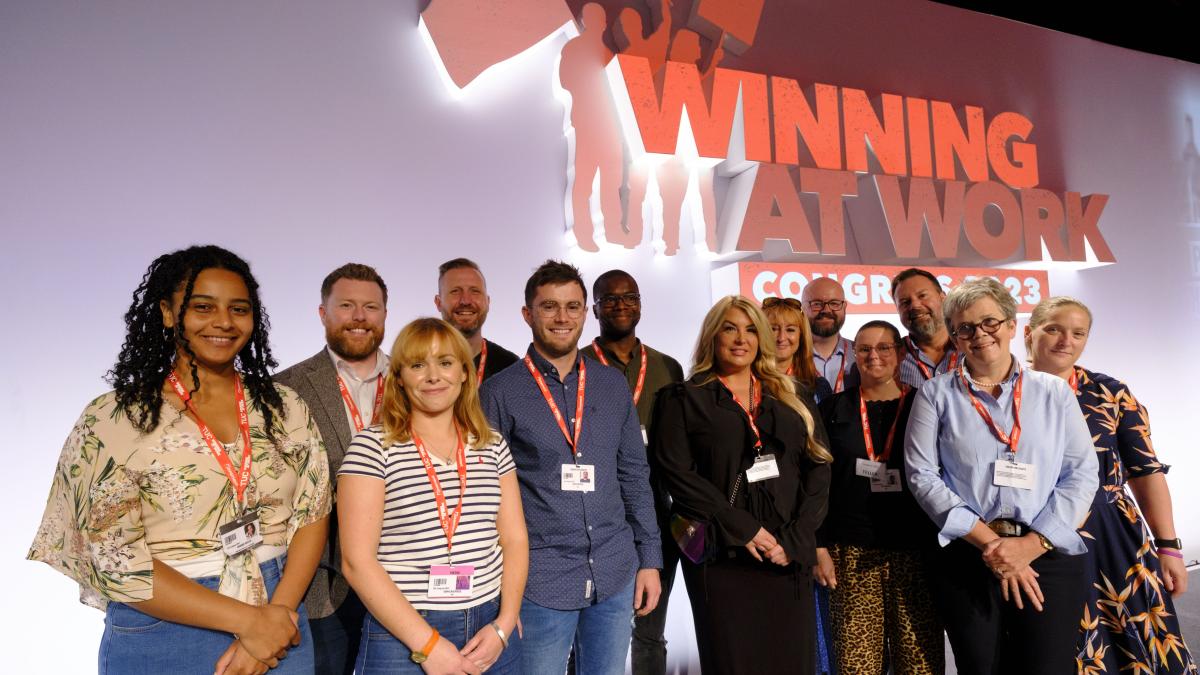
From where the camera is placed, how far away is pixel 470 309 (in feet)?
9.91

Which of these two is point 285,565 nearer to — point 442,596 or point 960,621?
point 442,596

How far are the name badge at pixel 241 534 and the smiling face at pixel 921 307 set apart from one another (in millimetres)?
2694

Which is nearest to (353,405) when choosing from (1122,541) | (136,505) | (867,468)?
(136,505)

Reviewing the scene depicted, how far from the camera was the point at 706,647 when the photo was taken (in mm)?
2223

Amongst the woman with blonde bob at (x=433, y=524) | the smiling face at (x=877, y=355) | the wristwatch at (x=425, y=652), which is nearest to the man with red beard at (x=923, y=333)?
the smiling face at (x=877, y=355)

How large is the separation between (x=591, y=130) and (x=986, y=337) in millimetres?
2494

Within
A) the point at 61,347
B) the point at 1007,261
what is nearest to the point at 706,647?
the point at 61,347

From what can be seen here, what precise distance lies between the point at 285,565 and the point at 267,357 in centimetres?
53

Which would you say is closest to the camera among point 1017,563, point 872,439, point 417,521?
point 417,521

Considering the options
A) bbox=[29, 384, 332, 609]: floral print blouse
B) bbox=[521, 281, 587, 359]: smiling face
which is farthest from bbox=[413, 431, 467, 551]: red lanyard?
bbox=[521, 281, 587, 359]: smiling face

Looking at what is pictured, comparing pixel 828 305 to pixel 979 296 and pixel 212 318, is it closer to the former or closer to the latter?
pixel 979 296

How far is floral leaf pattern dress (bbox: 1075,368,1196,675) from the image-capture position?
2439 mm

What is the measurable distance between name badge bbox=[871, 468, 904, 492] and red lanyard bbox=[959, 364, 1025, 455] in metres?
0.36

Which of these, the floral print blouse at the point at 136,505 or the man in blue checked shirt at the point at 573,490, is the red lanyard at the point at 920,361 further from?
the floral print blouse at the point at 136,505
